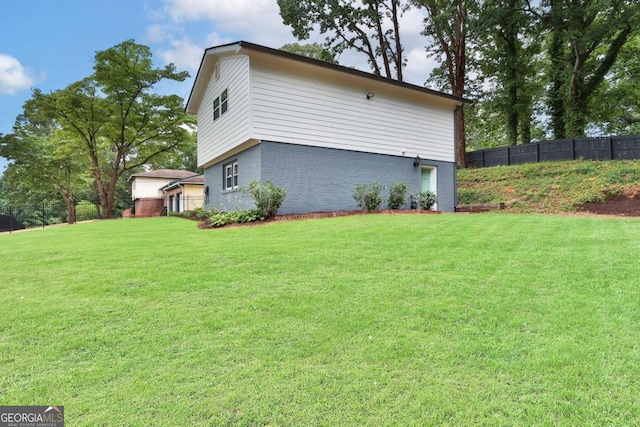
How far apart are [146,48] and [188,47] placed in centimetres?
428

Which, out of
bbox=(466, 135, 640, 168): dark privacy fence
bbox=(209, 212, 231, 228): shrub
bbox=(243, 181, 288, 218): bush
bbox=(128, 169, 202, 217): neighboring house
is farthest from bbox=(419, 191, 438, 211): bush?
bbox=(128, 169, 202, 217): neighboring house

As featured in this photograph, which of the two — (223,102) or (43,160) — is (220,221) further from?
(43,160)

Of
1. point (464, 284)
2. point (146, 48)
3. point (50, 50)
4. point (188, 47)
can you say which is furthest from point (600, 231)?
point (50, 50)

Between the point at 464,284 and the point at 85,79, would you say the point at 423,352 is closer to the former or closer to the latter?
the point at 464,284

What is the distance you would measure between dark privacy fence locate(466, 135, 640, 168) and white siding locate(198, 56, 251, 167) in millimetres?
16171

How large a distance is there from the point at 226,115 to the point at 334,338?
11575mm

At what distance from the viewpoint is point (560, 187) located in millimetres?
14344

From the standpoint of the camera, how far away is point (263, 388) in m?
2.02

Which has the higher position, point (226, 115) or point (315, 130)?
point (226, 115)

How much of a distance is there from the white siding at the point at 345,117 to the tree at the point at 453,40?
689 cm

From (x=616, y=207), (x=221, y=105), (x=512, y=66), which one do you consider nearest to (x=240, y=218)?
(x=221, y=105)

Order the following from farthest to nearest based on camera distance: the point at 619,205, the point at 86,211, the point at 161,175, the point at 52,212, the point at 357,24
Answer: the point at 52,212
the point at 86,211
the point at 161,175
the point at 357,24
the point at 619,205

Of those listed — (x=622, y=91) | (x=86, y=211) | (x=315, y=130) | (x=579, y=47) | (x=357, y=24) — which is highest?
(x=357, y=24)

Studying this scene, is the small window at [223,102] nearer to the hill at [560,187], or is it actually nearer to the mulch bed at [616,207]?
the hill at [560,187]
